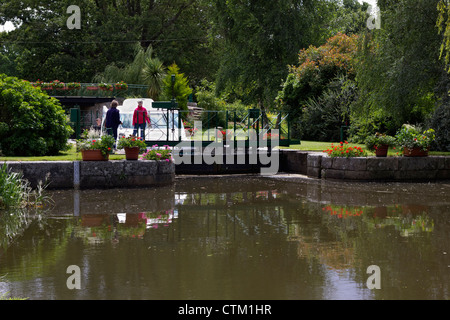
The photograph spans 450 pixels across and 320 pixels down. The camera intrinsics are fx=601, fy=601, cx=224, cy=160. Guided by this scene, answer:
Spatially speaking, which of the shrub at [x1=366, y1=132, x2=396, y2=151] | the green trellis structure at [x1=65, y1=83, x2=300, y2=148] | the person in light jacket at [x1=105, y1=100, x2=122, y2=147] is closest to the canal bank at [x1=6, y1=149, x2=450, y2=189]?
the shrub at [x1=366, y1=132, x2=396, y2=151]

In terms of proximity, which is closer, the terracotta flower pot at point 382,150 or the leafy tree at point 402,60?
the terracotta flower pot at point 382,150

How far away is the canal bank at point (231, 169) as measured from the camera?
14578 mm

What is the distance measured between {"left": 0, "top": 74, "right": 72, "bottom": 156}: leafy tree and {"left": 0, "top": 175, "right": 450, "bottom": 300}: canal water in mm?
3496

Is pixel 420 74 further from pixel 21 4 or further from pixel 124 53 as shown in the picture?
pixel 21 4

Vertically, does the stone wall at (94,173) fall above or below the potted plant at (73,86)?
below

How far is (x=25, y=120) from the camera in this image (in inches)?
635

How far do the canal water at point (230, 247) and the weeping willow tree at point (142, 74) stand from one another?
2551 centimetres

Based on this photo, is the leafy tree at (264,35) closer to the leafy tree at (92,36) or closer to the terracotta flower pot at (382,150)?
the leafy tree at (92,36)

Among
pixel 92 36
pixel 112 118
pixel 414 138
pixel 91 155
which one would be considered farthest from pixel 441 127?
pixel 92 36

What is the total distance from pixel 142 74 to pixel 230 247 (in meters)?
32.9

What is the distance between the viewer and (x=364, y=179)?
16547 mm

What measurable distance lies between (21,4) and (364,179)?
38894mm

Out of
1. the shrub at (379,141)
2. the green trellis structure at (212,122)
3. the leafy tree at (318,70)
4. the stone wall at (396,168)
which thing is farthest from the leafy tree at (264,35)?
the stone wall at (396,168)

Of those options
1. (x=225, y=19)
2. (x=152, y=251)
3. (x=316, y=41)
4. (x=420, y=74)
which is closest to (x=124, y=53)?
(x=225, y=19)
